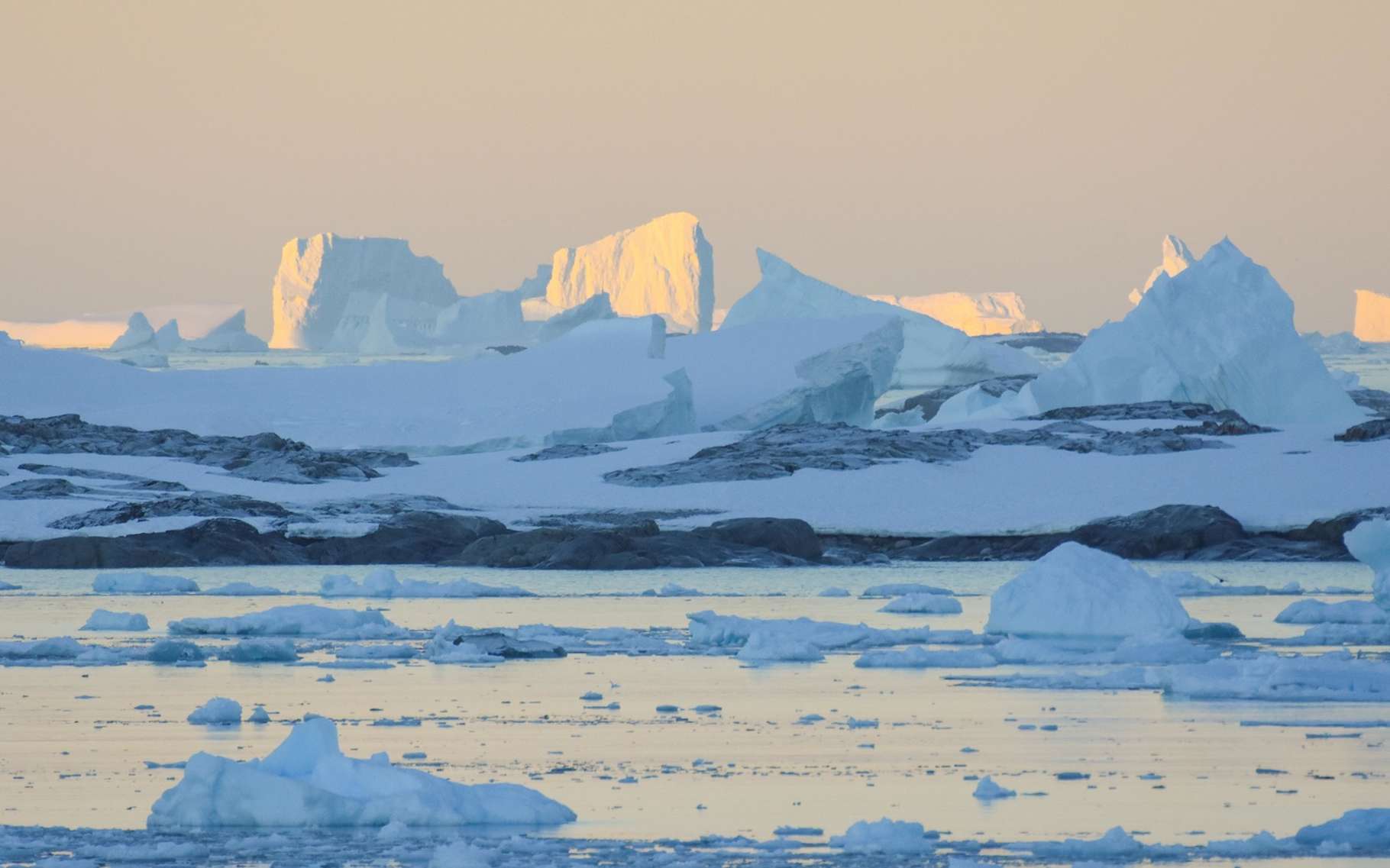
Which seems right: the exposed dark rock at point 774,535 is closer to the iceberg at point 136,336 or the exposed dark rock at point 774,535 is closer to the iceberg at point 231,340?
the iceberg at point 136,336

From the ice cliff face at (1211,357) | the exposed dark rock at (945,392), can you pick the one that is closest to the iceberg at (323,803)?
the ice cliff face at (1211,357)

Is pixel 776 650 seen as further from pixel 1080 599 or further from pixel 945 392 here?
pixel 945 392

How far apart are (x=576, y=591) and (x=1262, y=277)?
18.4m

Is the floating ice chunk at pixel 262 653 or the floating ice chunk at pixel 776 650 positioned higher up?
the floating ice chunk at pixel 776 650

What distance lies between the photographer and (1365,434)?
3111cm

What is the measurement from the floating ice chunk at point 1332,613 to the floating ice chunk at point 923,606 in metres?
2.66

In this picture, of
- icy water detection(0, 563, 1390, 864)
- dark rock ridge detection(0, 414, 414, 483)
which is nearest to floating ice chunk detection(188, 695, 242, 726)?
icy water detection(0, 563, 1390, 864)

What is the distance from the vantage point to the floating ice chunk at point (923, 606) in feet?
57.9

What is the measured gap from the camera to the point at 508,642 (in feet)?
46.0

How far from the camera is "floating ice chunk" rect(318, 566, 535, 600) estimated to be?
20.0 meters

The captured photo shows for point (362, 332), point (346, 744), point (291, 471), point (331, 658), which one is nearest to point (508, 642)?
point (331, 658)

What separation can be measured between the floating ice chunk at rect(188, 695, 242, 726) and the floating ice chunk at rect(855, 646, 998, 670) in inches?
166

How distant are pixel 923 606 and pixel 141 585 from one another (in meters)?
7.54

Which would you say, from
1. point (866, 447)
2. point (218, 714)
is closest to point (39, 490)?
point (866, 447)
